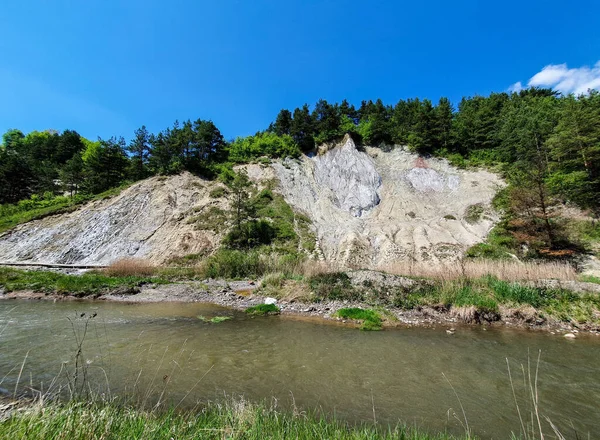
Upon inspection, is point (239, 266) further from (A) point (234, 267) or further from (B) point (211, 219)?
(B) point (211, 219)

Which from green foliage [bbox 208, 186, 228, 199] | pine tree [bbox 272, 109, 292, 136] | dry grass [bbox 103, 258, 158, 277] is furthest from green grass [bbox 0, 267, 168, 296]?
pine tree [bbox 272, 109, 292, 136]

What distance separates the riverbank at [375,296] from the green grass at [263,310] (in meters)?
0.47

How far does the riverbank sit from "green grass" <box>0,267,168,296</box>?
58 mm

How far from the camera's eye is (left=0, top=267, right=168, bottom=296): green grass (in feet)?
58.5

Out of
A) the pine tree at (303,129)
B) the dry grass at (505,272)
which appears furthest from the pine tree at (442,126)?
the dry grass at (505,272)

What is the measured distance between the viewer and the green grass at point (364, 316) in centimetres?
1224

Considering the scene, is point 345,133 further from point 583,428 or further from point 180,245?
point 583,428

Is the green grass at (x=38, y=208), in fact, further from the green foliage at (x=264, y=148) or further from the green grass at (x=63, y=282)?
the green foliage at (x=264, y=148)

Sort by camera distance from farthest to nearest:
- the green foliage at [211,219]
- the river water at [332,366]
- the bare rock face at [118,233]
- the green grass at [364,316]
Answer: the green foliage at [211,219] < the bare rock face at [118,233] < the green grass at [364,316] < the river water at [332,366]

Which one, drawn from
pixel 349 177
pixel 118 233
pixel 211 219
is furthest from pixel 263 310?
pixel 349 177

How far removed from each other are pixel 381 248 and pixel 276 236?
1238 cm

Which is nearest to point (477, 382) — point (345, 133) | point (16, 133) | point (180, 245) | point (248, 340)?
point (248, 340)

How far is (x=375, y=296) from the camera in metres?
15.6

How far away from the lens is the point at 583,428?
17.8 ft
